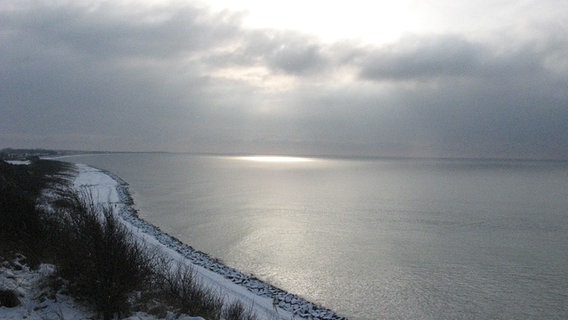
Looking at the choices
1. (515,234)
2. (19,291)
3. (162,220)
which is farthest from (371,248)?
(19,291)

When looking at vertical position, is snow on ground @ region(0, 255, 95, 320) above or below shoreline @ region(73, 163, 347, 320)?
above

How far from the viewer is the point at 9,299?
1126 centimetres

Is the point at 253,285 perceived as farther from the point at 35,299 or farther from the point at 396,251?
the point at 396,251

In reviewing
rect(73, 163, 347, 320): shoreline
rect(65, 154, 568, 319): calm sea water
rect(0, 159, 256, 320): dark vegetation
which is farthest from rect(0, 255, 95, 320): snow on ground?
rect(65, 154, 568, 319): calm sea water

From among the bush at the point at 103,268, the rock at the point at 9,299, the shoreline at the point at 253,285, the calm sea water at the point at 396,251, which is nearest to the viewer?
the rock at the point at 9,299

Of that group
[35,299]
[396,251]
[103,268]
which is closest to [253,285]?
[103,268]

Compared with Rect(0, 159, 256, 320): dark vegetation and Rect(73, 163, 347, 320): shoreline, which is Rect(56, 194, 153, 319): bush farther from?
Rect(73, 163, 347, 320): shoreline

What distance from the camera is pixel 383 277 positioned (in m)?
28.9

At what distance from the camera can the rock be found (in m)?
11.1

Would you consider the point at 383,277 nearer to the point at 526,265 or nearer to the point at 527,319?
the point at 527,319

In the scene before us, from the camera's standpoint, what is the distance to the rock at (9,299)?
11.1 meters

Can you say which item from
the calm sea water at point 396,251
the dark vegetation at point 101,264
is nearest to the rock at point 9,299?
the dark vegetation at point 101,264

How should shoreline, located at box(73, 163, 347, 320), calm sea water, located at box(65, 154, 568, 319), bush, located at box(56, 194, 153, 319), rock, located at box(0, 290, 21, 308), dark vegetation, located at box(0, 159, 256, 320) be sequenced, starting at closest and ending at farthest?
rock, located at box(0, 290, 21, 308) → bush, located at box(56, 194, 153, 319) → dark vegetation, located at box(0, 159, 256, 320) → shoreline, located at box(73, 163, 347, 320) → calm sea water, located at box(65, 154, 568, 319)

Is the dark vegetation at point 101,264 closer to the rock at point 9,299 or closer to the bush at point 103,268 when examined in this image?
the bush at point 103,268
